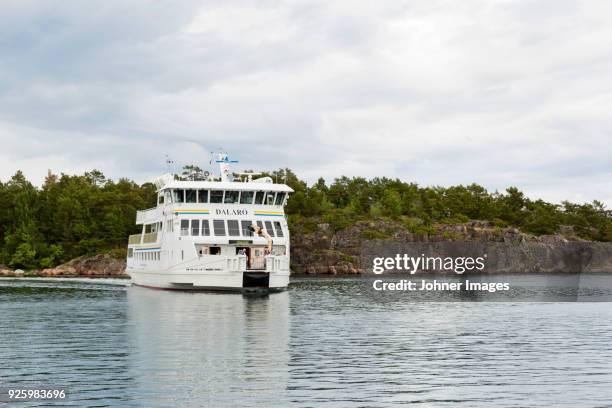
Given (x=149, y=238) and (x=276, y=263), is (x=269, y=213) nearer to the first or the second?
(x=276, y=263)

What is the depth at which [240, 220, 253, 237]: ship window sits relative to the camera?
63312 millimetres

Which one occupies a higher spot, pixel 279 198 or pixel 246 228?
pixel 279 198

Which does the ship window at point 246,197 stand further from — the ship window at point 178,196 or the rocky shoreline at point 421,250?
the rocky shoreline at point 421,250

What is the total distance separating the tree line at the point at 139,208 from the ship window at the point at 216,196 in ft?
278

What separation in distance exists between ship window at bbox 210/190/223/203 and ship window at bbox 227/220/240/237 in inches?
99.3

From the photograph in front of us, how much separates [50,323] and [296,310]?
15.4 metres

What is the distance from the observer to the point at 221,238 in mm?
61188

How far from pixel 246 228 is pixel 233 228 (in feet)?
3.71

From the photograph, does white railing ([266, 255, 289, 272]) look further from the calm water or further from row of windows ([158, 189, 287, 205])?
the calm water

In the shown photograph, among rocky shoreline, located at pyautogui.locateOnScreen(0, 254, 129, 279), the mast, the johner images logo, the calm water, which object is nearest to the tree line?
rocky shoreline, located at pyautogui.locateOnScreen(0, 254, 129, 279)

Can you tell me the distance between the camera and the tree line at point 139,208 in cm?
15062

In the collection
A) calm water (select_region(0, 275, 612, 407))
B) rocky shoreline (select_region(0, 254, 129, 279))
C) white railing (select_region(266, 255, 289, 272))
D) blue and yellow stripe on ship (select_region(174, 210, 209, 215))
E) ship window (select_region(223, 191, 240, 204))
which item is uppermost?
ship window (select_region(223, 191, 240, 204))

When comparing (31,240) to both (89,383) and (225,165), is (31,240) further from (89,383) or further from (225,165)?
(89,383)
